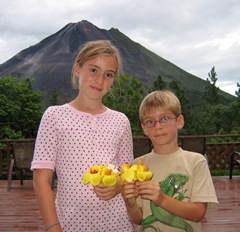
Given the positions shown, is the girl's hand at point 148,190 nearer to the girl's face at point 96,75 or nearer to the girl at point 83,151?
the girl at point 83,151

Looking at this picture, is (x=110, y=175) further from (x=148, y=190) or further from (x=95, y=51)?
(x=95, y=51)

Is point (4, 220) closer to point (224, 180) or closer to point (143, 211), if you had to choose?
point (143, 211)

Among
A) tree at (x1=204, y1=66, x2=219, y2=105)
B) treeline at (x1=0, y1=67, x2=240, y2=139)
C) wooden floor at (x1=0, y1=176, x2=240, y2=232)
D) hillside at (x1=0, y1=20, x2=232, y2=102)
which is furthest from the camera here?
hillside at (x1=0, y1=20, x2=232, y2=102)

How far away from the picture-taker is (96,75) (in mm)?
1248

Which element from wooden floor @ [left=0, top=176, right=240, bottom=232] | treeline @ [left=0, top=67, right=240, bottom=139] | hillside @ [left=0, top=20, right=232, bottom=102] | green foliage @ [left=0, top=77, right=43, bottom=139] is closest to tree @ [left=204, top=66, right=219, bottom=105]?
treeline @ [left=0, top=67, right=240, bottom=139]

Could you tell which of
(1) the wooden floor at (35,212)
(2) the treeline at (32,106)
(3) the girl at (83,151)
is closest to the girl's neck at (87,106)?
(3) the girl at (83,151)

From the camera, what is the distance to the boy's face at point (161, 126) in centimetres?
135

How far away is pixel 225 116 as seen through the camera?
24.5 metres

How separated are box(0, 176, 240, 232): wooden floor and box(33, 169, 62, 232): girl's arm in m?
2.33

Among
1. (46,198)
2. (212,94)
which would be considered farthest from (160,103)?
(212,94)

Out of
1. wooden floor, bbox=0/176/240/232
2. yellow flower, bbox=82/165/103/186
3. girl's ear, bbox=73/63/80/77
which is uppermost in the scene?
girl's ear, bbox=73/63/80/77

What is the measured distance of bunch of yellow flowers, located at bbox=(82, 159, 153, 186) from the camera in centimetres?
100

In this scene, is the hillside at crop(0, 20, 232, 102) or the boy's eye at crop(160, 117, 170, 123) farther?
the hillside at crop(0, 20, 232, 102)

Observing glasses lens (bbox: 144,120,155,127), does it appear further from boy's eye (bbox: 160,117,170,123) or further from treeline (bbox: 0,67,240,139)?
treeline (bbox: 0,67,240,139)
